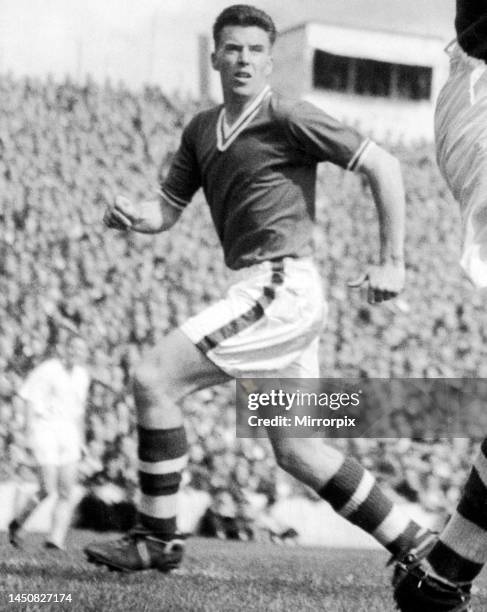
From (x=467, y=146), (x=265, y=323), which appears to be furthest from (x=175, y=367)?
(x=467, y=146)

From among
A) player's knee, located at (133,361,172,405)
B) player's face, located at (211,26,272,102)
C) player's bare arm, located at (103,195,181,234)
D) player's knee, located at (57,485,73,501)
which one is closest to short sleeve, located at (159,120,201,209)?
player's bare arm, located at (103,195,181,234)

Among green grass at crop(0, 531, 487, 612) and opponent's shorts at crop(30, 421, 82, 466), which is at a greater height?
green grass at crop(0, 531, 487, 612)

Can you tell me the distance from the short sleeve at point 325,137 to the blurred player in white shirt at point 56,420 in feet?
6.79

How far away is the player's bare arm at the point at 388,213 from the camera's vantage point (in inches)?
97.9

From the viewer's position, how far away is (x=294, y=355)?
2600 millimetres

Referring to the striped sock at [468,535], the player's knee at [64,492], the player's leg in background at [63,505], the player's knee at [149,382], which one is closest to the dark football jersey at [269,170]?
the player's knee at [149,382]

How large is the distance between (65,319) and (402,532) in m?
2.71

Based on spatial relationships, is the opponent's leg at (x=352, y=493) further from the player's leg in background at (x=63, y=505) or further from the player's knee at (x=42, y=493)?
the player's knee at (x=42, y=493)

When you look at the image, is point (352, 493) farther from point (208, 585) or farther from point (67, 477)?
point (67, 477)

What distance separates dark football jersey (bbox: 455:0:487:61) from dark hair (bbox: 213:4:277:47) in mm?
790

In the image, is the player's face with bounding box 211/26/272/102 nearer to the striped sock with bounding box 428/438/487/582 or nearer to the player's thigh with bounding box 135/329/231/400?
the player's thigh with bounding box 135/329/231/400

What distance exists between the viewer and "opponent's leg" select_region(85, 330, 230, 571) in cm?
246

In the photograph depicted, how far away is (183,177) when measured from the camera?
283 cm

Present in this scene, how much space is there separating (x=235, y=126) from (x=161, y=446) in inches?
25.6
